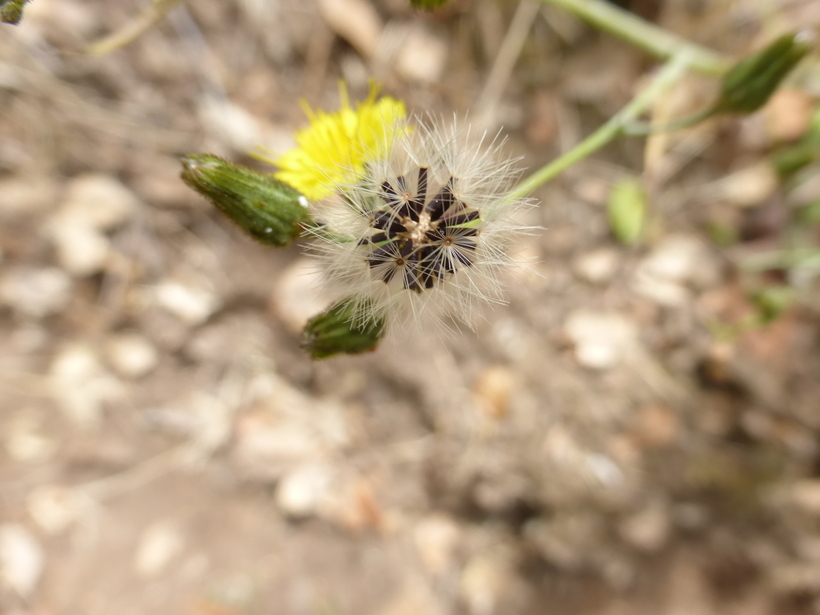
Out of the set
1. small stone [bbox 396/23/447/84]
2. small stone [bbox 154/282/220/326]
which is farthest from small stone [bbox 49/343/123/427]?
small stone [bbox 396/23/447/84]

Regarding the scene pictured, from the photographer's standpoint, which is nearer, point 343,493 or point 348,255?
point 348,255

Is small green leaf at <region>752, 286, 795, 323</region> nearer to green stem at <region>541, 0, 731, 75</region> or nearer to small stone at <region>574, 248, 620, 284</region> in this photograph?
small stone at <region>574, 248, 620, 284</region>

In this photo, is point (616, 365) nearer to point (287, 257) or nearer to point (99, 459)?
point (287, 257)

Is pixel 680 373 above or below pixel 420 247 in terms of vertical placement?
above

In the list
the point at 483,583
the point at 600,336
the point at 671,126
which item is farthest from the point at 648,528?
the point at 671,126

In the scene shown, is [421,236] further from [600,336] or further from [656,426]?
[656,426]

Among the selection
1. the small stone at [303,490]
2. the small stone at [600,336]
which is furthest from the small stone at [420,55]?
the small stone at [303,490]

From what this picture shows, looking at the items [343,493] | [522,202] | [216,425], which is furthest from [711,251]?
[216,425]
